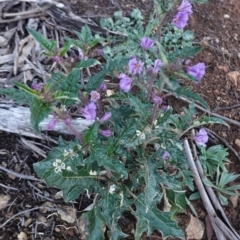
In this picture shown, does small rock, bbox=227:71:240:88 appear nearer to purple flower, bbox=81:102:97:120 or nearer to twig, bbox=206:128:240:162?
twig, bbox=206:128:240:162

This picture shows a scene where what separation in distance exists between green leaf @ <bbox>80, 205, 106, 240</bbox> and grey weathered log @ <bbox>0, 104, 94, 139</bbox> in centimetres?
46

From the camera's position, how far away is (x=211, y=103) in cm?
299

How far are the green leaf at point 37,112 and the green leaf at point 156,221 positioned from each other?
0.82 meters

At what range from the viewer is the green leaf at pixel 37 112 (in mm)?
1640

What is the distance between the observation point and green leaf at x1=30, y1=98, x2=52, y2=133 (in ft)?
5.38

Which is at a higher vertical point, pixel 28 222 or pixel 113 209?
pixel 113 209

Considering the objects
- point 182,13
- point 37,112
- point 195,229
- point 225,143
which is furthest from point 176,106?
point 37,112

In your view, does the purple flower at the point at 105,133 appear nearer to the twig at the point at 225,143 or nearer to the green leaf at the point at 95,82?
the green leaf at the point at 95,82

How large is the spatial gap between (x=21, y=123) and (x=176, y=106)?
3.06 feet

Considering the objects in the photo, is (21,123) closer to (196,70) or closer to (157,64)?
(157,64)

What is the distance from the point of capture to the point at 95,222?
2.32m

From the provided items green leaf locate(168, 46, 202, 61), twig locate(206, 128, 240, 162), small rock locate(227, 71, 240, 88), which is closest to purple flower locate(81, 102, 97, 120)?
green leaf locate(168, 46, 202, 61)

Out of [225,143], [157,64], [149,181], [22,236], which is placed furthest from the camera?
[225,143]

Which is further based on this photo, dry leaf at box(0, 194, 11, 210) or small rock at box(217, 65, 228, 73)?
small rock at box(217, 65, 228, 73)
